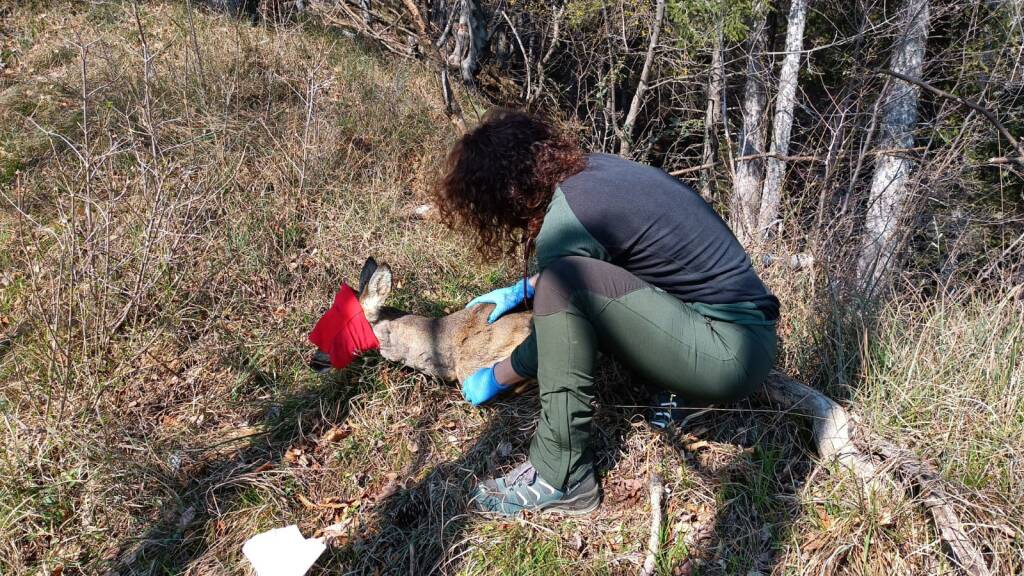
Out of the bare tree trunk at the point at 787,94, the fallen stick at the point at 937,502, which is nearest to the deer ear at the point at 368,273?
the fallen stick at the point at 937,502

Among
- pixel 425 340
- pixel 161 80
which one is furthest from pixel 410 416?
pixel 161 80

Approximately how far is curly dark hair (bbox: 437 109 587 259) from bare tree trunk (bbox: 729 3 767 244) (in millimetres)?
2167

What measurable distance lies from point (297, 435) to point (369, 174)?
2.26 m

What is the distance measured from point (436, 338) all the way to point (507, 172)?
1006mm

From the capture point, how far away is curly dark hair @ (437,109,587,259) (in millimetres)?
2213

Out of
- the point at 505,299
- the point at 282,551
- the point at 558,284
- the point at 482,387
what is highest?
the point at 558,284

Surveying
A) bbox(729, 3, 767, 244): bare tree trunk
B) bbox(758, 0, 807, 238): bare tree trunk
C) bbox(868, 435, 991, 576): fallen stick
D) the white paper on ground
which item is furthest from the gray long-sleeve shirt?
bbox(758, 0, 807, 238): bare tree trunk

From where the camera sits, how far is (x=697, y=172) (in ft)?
20.0

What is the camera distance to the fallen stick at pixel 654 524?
7.07 feet

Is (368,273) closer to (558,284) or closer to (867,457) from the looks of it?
(558,284)

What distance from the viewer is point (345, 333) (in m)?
2.92

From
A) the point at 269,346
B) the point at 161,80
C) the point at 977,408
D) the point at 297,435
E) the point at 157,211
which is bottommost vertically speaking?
the point at 297,435

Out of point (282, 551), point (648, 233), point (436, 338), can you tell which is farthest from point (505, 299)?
point (282, 551)

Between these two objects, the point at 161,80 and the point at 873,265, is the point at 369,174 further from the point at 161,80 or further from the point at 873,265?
the point at 873,265
